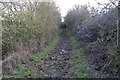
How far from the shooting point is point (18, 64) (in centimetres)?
771

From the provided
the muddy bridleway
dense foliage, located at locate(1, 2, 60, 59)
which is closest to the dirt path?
the muddy bridleway

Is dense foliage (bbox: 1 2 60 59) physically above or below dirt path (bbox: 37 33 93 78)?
above

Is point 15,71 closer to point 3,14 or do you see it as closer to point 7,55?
point 7,55

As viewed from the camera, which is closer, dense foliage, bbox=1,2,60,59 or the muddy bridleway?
the muddy bridleway

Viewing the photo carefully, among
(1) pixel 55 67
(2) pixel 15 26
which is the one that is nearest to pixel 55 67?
(1) pixel 55 67

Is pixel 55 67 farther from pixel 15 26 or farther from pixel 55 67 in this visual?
pixel 15 26

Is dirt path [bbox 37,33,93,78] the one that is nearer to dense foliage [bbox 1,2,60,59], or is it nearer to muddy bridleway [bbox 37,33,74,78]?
muddy bridleway [bbox 37,33,74,78]

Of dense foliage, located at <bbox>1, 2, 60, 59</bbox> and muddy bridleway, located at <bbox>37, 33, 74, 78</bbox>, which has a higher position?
dense foliage, located at <bbox>1, 2, 60, 59</bbox>

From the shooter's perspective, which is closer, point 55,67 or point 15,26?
point 55,67

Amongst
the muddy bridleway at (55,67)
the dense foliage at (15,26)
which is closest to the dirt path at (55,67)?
the muddy bridleway at (55,67)

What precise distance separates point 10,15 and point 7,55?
7.23 feet

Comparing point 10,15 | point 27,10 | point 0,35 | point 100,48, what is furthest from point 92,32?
point 0,35

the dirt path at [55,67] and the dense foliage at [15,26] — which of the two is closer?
the dirt path at [55,67]

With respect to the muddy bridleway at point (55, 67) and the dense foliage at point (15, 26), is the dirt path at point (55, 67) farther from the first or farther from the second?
the dense foliage at point (15, 26)
